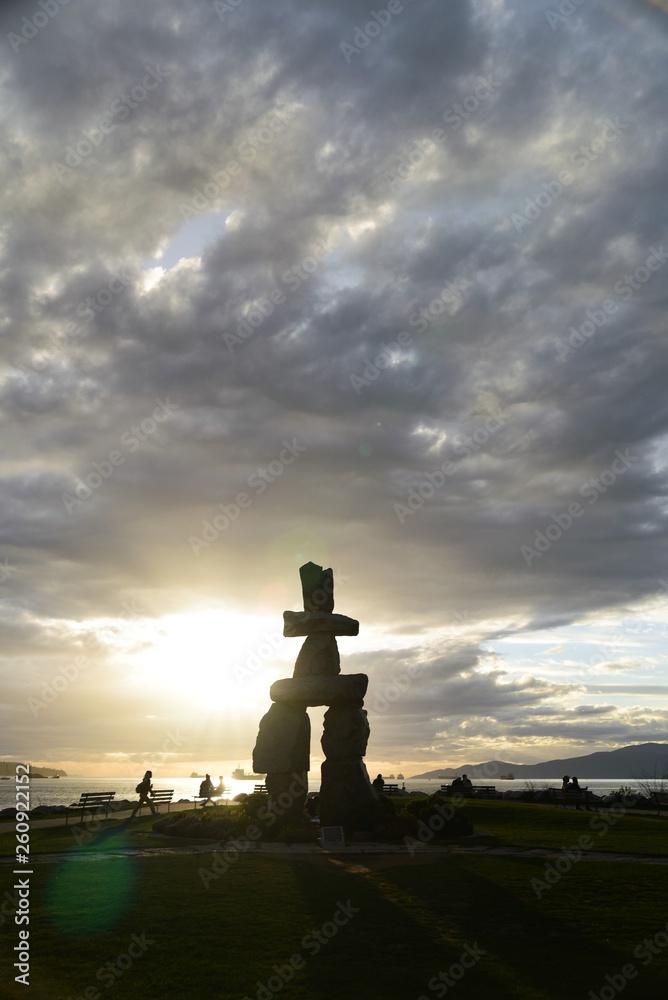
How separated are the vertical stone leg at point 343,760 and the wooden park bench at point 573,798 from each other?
595 inches

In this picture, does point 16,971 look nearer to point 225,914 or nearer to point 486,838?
point 225,914

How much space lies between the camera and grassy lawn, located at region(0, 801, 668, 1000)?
873 centimetres

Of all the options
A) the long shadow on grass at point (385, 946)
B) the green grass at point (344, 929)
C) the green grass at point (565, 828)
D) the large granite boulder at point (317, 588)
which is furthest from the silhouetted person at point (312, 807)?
the long shadow on grass at point (385, 946)

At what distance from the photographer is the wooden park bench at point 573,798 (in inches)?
1403

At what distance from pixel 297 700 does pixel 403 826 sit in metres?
5.35

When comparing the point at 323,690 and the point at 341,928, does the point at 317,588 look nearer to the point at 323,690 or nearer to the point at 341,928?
the point at 323,690

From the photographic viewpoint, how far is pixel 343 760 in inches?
993

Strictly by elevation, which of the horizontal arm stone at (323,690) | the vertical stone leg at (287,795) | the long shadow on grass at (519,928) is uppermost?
the horizontal arm stone at (323,690)

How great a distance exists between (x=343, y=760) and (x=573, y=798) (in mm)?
17190

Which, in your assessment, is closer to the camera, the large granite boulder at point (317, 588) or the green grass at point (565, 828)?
the green grass at point (565, 828)

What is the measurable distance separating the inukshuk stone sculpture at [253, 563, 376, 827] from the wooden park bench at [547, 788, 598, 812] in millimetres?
15218

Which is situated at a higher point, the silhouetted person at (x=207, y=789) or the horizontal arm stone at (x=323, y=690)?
the horizontal arm stone at (x=323, y=690)

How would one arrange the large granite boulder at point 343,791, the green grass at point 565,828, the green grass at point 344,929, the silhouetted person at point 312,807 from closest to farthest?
the green grass at point 344,929 → the green grass at point 565,828 → the large granite boulder at point 343,791 → the silhouetted person at point 312,807

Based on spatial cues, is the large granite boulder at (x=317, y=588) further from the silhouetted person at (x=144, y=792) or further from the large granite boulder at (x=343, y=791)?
the silhouetted person at (x=144, y=792)
